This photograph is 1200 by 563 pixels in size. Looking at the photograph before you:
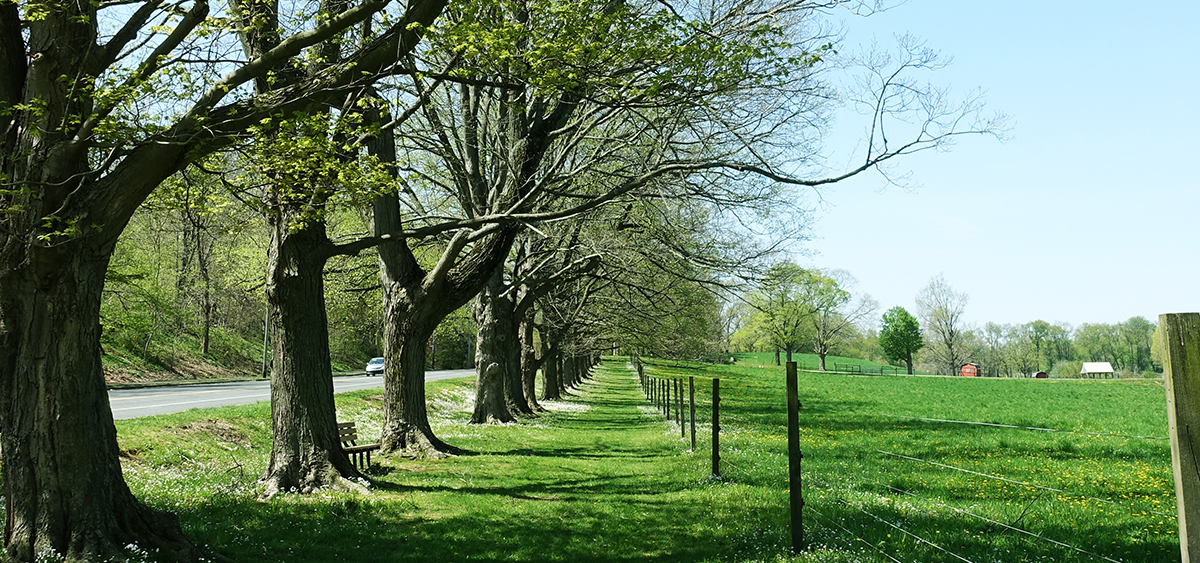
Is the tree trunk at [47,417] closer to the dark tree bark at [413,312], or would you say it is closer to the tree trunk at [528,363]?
the dark tree bark at [413,312]

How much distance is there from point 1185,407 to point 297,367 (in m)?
10.4

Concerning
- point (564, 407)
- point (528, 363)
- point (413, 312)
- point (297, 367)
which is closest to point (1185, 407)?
point (297, 367)

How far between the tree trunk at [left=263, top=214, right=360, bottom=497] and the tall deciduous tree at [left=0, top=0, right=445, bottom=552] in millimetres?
3404

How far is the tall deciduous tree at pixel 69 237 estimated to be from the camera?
6.79 m

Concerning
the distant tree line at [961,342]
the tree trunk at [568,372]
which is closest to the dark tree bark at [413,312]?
the tree trunk at [568,372]

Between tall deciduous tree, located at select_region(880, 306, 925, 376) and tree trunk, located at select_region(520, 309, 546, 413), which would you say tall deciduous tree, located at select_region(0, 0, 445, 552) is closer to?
tree trunk, located at select_region(520, 309, 546, 413)

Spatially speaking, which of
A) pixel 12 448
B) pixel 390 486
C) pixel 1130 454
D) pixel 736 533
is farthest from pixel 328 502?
pixel 1130 454

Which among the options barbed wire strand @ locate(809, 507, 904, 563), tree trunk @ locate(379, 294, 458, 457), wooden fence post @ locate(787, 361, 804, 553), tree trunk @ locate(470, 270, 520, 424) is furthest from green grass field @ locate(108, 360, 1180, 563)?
tree trunk @ locate(470, 270, 520, 424)

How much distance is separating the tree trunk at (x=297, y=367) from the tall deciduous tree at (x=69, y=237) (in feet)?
11.2

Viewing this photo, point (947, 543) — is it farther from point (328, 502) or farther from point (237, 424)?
point (237, 424)

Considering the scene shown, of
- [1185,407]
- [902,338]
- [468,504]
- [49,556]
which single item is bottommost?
[468,504]

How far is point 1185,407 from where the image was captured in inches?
110

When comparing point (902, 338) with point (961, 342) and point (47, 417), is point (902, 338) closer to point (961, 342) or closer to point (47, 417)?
point (961, 342)

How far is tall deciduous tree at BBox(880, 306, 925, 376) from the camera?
130 m
